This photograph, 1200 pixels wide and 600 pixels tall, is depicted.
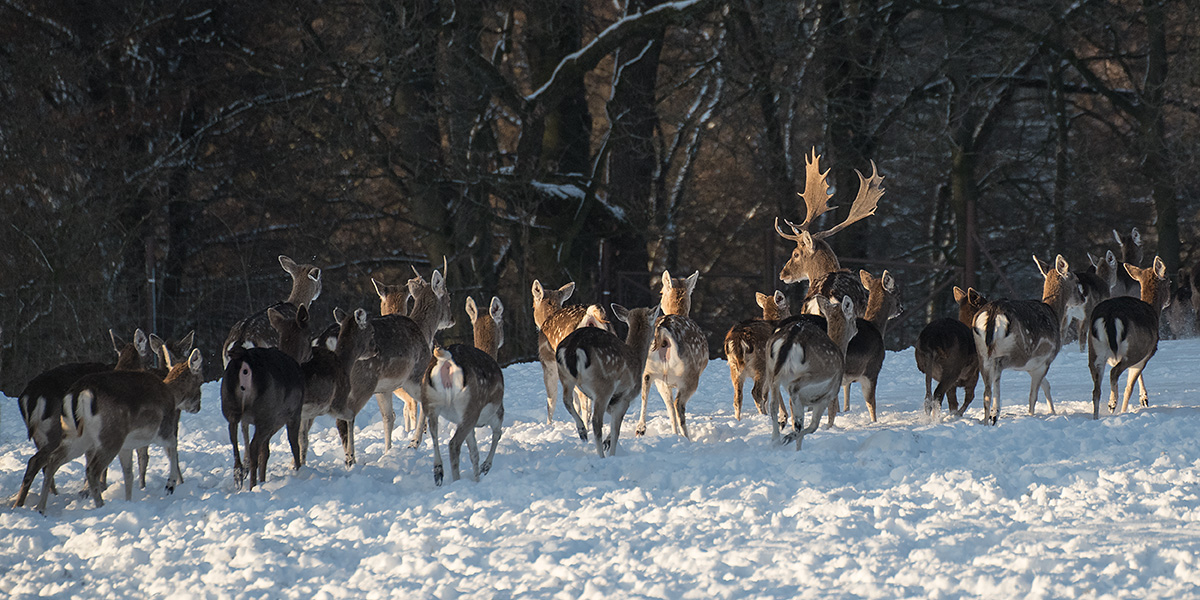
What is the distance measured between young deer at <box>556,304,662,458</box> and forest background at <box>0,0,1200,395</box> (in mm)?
8713

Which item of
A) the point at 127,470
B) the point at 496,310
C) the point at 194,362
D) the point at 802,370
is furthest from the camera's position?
the point at 496,310

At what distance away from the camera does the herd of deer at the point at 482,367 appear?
24.4 feet

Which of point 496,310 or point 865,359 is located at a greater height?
point 496,310

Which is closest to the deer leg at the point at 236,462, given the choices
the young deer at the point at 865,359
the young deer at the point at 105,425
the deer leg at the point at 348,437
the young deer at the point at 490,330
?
the young deer at the point at 105,425

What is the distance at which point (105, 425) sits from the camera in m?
7.02

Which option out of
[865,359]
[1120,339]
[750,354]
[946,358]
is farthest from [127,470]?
[1120,339]

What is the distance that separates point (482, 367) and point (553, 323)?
9.72 feet

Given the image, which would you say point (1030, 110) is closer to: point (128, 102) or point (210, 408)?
point (128, 102)

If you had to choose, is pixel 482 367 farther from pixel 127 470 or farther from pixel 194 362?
pixel 127 470

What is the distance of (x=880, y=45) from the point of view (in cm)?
1972

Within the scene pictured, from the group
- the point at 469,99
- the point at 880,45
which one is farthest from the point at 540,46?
the point at 880,45

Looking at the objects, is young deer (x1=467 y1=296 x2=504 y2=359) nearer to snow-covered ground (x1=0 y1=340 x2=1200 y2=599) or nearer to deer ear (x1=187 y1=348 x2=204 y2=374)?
snow-covered ground (x1=0 y1=340 x2=1200 y2=599)

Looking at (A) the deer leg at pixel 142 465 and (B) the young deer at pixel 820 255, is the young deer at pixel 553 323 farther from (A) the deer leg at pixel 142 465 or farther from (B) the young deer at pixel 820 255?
(A) the deer leg at pixel 142 465

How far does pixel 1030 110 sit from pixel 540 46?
12.9m
